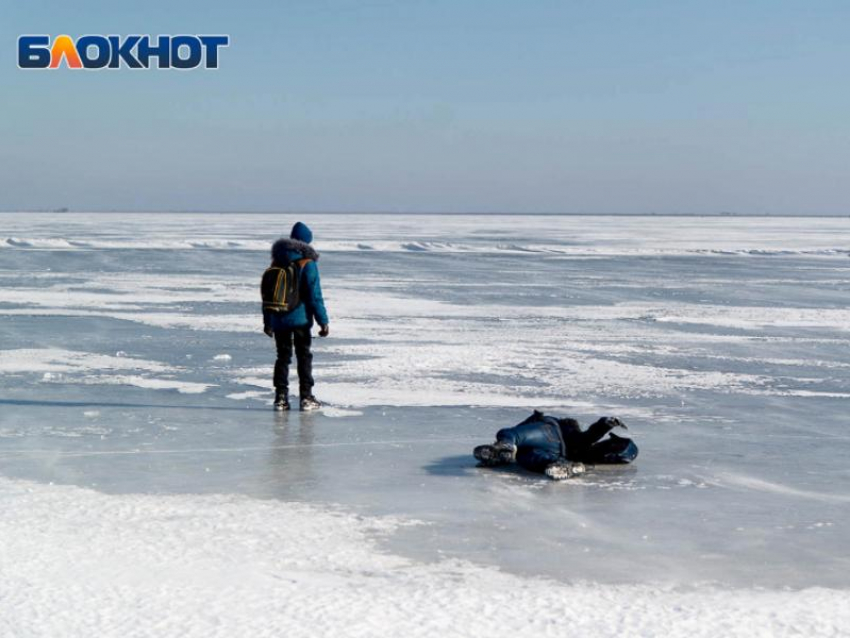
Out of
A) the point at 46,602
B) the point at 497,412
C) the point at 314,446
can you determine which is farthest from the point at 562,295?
the point at 46,602

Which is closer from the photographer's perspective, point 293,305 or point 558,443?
point 558,443

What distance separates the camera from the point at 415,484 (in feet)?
20.6

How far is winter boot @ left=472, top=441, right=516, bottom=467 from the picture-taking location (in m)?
6.56

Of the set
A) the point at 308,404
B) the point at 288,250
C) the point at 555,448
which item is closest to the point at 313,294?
the point at 288,250

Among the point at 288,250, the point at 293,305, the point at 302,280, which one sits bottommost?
the point at 293,305

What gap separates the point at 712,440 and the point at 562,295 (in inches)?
490

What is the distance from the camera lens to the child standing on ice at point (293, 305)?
855cm

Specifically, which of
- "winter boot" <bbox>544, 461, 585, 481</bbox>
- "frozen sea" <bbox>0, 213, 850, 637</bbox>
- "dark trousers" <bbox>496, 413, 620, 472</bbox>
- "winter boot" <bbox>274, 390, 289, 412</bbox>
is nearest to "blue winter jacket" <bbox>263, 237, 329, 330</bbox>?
"winter boot" <bbox>274, 390, 289, 412</bbox>

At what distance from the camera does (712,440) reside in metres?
7.65

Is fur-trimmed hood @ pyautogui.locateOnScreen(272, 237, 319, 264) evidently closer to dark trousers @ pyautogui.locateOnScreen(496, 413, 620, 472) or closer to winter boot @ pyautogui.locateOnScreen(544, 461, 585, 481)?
dark trousers @ pyautogui.locateOnScreen(496, 413, 620, 472)

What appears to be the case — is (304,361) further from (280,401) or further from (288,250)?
(288,250)

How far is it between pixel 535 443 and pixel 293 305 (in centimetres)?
258

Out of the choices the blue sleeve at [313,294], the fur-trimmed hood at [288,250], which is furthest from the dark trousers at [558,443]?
the fur-trimmed hood at [288,250]

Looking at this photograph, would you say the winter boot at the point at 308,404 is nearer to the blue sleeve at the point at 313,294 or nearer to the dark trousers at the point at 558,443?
the blue sleeve at the point at 313,294
